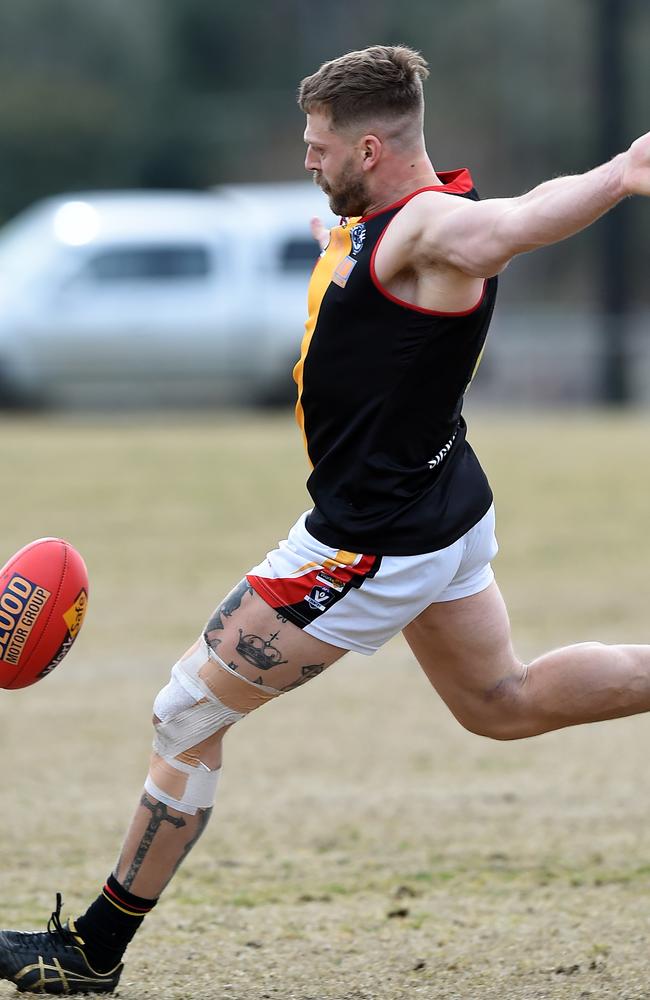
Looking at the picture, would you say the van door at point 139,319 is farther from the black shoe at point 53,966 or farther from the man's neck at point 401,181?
the man's neck at point 401,181

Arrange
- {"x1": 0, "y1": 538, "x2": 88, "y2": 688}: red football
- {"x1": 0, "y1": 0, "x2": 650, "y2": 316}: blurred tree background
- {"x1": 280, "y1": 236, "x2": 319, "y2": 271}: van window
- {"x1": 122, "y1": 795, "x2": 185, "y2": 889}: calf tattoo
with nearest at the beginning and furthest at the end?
{"x1": 122, "y1": 795, "x2": 185, "y2": 889}: calf tattoo < {"x1": 0, "y1": 538, "x2": 88, "y2": 688}: red football < {"x1": 280, "y1": 236, "x2": 319, "y2": 271}: van window < {"x1": 0, "y1": 0, "x2": 650, "y2": 316}: blurred tree background

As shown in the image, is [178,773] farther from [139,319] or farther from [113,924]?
[139,319]

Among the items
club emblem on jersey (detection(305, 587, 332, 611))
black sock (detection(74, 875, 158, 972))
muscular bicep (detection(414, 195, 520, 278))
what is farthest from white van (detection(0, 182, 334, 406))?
muscular bicep (detection(414, 195, 520, 278))

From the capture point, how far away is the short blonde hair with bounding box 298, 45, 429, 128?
381 cm

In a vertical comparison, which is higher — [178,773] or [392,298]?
[392,298]

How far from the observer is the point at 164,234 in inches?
777

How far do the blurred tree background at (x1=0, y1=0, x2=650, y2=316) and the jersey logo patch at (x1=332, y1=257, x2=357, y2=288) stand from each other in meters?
37.5

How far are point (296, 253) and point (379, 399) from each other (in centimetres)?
1640

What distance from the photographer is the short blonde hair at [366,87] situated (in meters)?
3.81

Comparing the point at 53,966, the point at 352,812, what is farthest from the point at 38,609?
the point at 352,812

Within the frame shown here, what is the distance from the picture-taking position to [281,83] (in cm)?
4597

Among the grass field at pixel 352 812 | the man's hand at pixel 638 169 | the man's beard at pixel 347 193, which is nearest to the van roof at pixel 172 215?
the grass field at pixel 352 812

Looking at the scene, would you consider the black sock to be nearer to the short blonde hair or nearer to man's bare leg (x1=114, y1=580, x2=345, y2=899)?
man's bare leg (x1=114, y1=580, x2=345, y2=899)

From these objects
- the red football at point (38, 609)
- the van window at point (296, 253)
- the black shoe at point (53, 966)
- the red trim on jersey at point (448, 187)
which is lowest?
the van window at point (296, 253)
